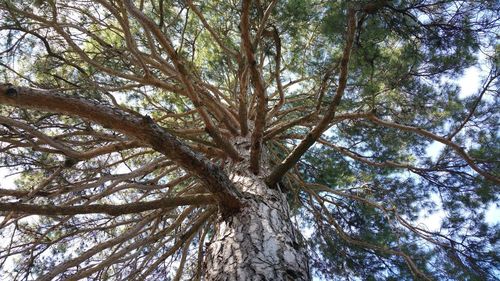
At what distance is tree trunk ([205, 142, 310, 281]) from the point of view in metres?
1.79

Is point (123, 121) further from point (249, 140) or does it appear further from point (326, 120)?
point (249, 140)

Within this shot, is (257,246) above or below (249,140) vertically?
below

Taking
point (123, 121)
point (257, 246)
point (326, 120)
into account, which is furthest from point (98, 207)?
point (326, 120)

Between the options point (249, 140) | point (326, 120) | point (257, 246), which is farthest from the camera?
point (249, 140)

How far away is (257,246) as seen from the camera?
1956mm

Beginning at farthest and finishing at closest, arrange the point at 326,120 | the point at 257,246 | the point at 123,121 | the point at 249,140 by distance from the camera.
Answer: the point at 249,140
the point at 326,120
the point at 257,246
the point at 123,121

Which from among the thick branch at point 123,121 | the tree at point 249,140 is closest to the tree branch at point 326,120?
the tree at point 249,140

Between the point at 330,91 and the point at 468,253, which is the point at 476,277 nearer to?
the point at 468,253

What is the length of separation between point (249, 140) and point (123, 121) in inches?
72.8

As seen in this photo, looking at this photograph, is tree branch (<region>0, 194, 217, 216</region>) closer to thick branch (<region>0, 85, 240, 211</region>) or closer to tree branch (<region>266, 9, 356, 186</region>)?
thick branch (<region>0, 85, 240, 211</region>)

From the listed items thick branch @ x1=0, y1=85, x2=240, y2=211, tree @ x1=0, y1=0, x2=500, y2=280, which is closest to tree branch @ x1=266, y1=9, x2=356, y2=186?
tree @ x1=0, y1=0, x2=500, y2=280

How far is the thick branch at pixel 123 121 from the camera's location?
1.72m

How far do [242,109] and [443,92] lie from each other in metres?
2.00

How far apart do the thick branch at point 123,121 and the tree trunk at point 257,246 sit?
0.80 ft
